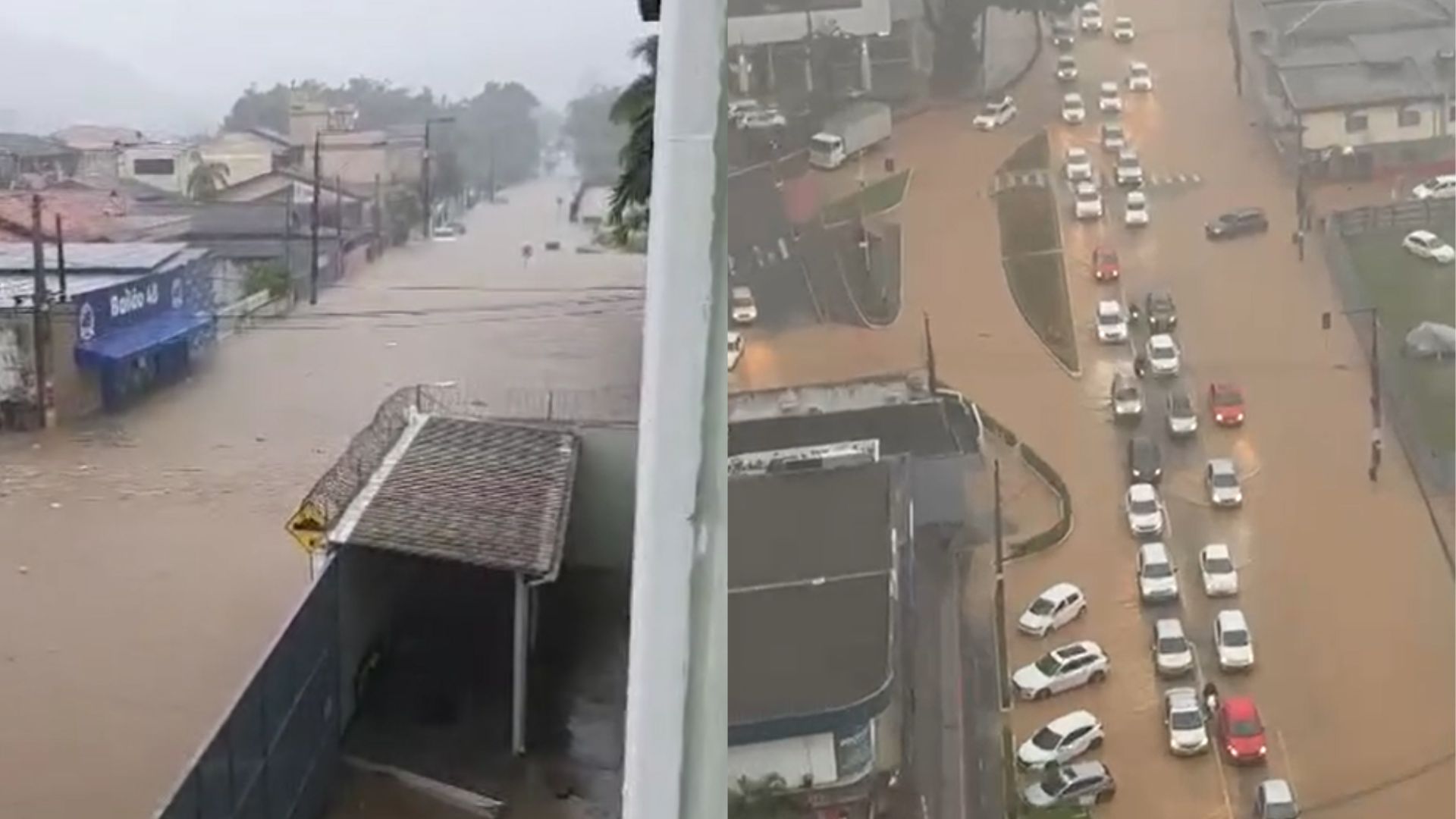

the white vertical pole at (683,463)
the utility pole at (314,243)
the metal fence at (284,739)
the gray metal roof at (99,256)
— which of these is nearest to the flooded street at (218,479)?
the utility pole at (314,243)

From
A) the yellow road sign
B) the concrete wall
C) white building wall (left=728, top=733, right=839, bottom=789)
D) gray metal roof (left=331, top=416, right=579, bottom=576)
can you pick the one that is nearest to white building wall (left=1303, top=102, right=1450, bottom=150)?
white building wall (left=728, top=733, right=839, bottom=789)

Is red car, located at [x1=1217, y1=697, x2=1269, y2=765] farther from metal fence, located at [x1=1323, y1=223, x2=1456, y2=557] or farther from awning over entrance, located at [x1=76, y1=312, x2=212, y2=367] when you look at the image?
awning over entrance, located at [x1=76, y1=312, x2=212, y2=367]

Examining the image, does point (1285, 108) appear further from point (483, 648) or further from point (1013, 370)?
point (483, 648)

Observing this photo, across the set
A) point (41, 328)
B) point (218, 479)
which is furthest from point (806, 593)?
point (41, 328)

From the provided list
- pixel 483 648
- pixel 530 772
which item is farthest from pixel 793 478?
→ pixel 483 648

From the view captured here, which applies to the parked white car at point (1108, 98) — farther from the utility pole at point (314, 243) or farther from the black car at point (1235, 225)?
the utility pole at point (314, 243)

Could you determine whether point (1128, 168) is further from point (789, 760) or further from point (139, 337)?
point (139, 337)
